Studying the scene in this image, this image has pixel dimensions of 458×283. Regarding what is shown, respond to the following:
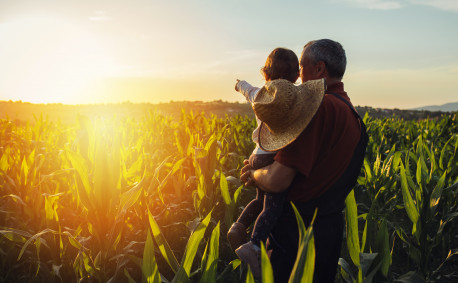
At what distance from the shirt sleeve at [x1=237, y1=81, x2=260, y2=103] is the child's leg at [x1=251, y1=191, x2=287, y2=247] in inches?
28.0

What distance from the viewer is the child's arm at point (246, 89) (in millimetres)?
2048

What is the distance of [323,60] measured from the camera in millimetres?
1465

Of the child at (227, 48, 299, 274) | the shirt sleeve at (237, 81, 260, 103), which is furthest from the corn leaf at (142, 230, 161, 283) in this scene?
the shirt sleeve at (237, 81, 260, 103)

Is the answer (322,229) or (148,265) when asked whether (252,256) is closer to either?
(322,229)

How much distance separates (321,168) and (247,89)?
34.9 inches

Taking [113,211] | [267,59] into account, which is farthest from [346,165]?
[113,211]

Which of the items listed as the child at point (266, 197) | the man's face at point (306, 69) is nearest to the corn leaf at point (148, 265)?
the child at point (266, 197)

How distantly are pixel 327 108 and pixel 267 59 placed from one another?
0.58m

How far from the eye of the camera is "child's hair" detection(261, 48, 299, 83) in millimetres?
1754

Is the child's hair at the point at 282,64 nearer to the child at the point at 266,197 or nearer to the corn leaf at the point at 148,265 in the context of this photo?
the child at the point at 266,197

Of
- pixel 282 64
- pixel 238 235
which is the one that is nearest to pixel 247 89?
pixel 282 64

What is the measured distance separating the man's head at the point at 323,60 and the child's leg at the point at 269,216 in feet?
1.85

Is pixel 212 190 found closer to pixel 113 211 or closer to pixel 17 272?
pixel 113 211

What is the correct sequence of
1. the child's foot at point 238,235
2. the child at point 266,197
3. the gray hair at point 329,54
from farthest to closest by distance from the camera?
1. the child's foot at point 238,235
2. the child at point 266,197
3. the gray hair at point 329,54
